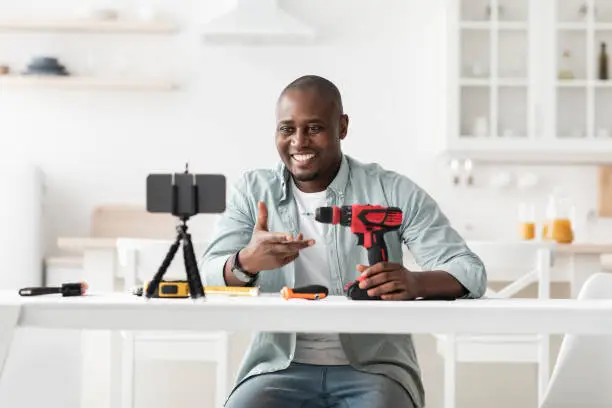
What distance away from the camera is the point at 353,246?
187 centimetres

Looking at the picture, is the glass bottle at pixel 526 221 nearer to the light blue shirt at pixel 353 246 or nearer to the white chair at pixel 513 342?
the white chair at pixel 513 342

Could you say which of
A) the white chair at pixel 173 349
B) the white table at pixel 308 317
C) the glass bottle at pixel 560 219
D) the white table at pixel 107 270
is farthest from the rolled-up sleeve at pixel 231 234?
the glass bottle at pixel 560 219

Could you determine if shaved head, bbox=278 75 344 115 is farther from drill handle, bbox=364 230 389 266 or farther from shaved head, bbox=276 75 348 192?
drill handle, bbox=364 230 389 266

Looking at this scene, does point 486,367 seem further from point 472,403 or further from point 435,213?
point 435,213

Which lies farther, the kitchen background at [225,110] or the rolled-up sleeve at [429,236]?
the kitchen background at [225,110]

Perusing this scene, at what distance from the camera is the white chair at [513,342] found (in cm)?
267

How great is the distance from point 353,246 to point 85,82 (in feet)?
9.15

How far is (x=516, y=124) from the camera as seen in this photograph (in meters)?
4.36

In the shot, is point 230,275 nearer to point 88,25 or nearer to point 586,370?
point 586,370

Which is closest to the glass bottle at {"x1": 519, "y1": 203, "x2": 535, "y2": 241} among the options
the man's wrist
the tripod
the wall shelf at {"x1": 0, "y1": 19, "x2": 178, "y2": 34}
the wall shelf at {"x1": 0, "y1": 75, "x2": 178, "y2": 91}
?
the wall shelf at {"x1": 0, "y1": 75, "x2": 178, "y2": 91}

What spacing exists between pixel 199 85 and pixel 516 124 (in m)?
1.51

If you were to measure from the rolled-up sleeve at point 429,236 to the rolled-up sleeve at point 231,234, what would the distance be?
0.31 meters

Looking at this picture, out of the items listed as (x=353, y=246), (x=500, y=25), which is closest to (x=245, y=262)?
(x=353, y=246)

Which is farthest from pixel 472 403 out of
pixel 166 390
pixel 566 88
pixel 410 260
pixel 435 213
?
pixel 435 213
